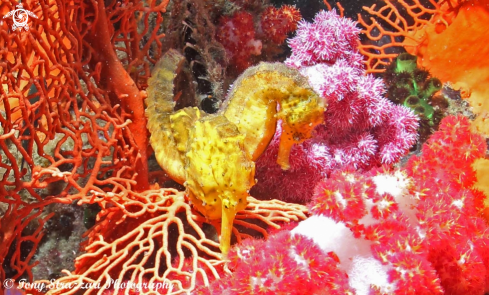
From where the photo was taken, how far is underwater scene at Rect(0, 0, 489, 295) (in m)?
2.08

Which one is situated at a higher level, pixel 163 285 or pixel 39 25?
pixel 39 25

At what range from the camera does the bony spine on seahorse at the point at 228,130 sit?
2.15m

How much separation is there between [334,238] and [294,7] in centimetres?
303

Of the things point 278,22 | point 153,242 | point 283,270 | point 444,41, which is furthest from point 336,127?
point 153,242

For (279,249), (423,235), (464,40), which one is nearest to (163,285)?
(279,249)

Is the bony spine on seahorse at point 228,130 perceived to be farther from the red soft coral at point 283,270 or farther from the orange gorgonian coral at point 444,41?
the orange gorgonian coral at point 444,41

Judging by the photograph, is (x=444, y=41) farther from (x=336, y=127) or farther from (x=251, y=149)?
(x=251, y=149)

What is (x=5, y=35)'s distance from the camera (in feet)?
6.82

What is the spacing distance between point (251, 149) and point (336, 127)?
1069mm

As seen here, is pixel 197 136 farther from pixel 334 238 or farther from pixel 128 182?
pixel 334 238

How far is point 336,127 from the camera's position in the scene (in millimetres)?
3219

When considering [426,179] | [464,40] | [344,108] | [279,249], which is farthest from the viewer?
[464,40]

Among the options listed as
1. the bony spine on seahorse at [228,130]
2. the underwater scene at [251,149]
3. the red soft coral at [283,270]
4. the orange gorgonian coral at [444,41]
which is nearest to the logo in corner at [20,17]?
the underwater scene at [251,149]

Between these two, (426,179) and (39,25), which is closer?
(39,25)
